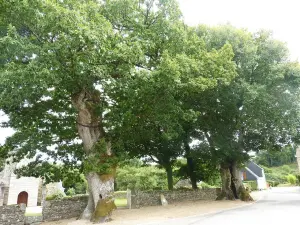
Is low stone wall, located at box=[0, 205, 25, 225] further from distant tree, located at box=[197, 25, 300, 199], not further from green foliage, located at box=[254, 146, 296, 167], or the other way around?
green foliage, located at box=[254, 146, 296, 167]

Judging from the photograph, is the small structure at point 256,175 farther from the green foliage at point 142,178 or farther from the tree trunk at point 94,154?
the tree trunk at point 94,154

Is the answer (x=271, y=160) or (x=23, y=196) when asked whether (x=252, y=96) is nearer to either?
(x=23, y=196)

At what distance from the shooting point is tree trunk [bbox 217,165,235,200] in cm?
2465

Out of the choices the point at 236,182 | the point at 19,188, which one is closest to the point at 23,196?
the point at 19,188

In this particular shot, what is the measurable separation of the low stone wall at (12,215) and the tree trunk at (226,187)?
61.9 feet

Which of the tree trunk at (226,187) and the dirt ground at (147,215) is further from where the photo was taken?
the tree trunk at (226,187)

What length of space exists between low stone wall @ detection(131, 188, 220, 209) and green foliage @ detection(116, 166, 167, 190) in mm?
9909

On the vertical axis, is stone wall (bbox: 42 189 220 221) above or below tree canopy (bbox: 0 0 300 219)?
below

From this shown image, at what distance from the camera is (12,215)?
531 inches


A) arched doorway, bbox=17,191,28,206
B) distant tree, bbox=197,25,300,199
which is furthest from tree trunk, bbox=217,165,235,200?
arched doorway, bbox=17,191,28,206

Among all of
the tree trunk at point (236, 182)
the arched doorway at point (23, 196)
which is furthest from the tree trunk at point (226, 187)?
the arched doorway at point (23, 196)

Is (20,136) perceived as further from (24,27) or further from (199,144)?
(199,144)

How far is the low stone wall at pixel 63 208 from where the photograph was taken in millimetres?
15359

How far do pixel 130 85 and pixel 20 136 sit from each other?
8868 mm
